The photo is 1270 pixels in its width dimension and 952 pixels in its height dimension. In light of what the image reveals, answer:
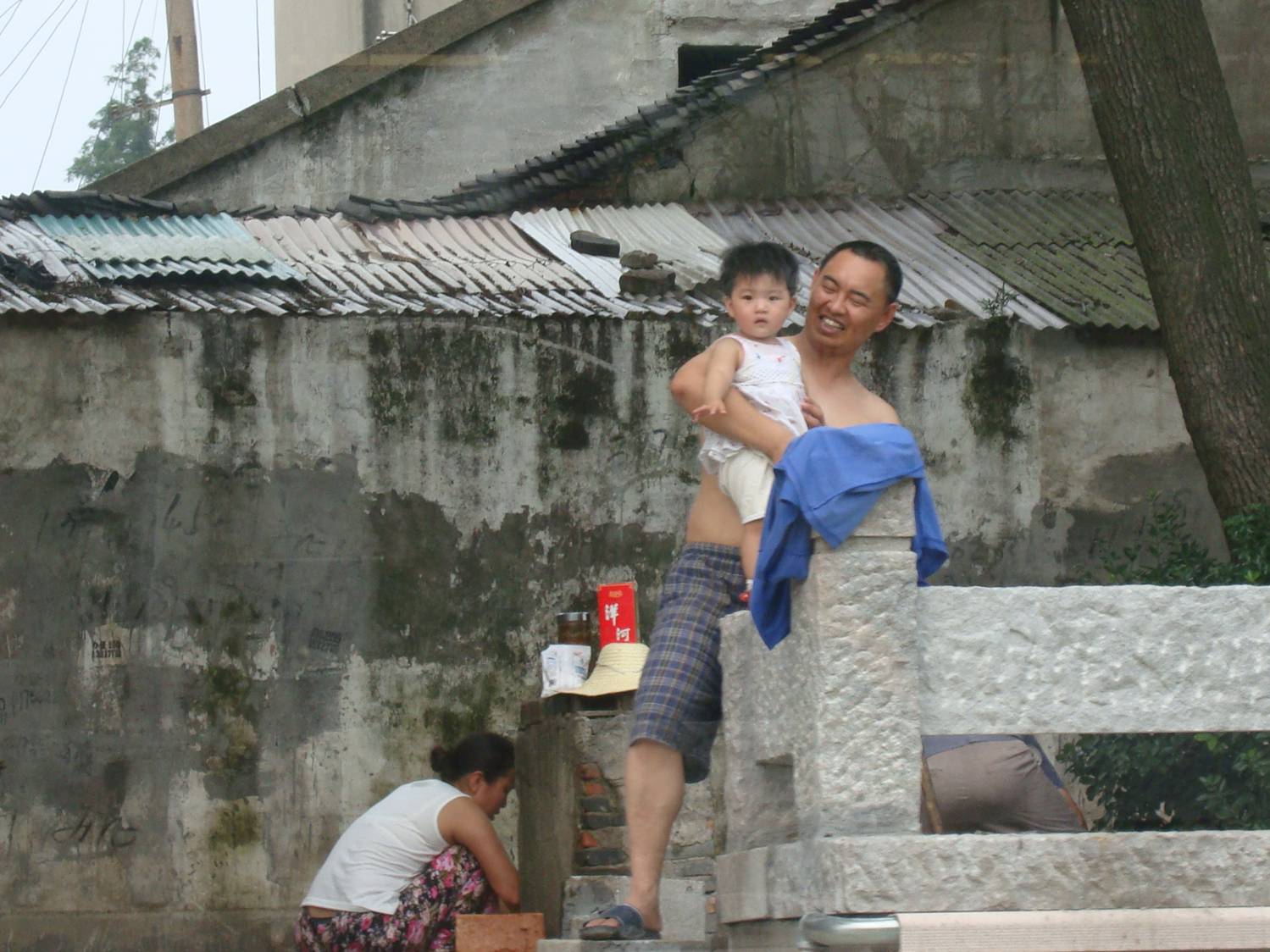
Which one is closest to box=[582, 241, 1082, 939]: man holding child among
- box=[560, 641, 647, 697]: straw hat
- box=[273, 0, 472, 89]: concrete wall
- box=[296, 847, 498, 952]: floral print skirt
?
box=[296, 847, 498, 952]: floral print skirt

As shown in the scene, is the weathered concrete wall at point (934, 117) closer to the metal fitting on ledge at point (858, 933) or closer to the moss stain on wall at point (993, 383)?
the moss stain on wall at point (993, 383)

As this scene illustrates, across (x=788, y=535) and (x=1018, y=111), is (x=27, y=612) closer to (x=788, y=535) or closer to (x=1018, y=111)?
(x=788, y=535)

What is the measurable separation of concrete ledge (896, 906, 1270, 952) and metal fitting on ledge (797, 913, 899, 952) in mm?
26

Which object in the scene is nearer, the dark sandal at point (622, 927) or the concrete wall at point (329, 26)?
the dark sandal at point (622, 927)

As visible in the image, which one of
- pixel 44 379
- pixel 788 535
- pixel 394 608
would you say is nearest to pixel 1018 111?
pixel 394 608

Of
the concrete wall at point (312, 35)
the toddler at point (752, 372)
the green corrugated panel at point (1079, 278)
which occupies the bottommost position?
the toddler at point (752, 372)

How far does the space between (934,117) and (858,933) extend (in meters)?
8.77

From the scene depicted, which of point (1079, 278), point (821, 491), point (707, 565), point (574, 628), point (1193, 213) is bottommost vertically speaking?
point (574, 628)

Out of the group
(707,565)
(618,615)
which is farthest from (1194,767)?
(707,565)

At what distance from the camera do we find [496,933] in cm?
661

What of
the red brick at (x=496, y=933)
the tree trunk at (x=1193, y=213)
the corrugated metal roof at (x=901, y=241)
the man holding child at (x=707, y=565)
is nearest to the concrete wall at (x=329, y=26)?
the corrugated metal roof at (x=901, y=241)

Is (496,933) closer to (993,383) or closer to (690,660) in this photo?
(690,660)

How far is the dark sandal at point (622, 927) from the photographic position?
4918 millimetres

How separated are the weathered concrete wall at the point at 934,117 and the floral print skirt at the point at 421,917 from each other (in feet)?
18.9
